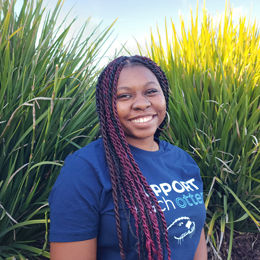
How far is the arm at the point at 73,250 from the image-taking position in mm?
1085


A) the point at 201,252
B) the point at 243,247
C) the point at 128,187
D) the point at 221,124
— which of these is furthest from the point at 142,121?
the point at 243,247

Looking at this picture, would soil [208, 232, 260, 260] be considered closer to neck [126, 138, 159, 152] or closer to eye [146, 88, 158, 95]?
neck [126, 138, 159, 152]

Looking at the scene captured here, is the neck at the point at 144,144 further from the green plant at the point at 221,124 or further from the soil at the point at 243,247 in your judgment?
the soil at the point at 243,247

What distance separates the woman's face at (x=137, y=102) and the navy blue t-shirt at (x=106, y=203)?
11cm

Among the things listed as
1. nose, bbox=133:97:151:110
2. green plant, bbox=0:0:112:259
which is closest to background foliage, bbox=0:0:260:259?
green plant, bbox=0:0:112:259

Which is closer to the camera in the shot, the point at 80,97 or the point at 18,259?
the point at 18,259

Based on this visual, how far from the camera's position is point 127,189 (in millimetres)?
1173

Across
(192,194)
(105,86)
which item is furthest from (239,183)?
(105,86)

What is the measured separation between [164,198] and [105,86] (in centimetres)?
64

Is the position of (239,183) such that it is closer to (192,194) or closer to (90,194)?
(192,194)

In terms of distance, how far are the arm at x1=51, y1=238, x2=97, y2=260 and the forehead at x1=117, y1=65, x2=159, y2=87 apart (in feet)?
2.50

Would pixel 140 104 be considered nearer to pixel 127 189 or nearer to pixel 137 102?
pixel 137 102

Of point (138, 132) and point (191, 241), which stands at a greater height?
point (138, 132)

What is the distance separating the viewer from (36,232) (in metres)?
1.67
